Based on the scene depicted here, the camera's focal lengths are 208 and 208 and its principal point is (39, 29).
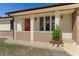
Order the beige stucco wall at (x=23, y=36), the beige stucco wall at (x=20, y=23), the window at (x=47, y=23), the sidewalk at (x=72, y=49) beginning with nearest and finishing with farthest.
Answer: the sidewalk at (x=72, y=49)
the window at (x=47, y=23)
the beige stucco wall at (x=23, y=36)
the beige stucco wall at (x=20, y=23)

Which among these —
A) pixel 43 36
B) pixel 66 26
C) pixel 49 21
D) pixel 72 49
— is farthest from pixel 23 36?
pixel 72 49

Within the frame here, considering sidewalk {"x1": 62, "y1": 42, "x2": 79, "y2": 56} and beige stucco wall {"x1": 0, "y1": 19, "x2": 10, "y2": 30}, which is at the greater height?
beige stucco wall {"x1": 0, "y1": 19, "x2": 10, "y2": 30}

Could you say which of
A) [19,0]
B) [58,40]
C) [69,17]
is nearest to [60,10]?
[69,17]

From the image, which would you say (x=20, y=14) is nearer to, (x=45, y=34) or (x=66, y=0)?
(x=45, y=34)

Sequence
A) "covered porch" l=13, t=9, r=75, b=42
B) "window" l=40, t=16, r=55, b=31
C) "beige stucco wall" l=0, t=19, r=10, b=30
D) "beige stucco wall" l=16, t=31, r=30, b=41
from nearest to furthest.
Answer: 1. "covered porch" l=13, t=9, r=75, b=42
2. "window" l=40, t=16, r=55, b=31
3. "beige stucco wall" l=16, t=31, r=30, b=41
4. "beige stucco wall" l=0, t=19, r=10, b=30

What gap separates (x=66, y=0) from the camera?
14398 millimetres

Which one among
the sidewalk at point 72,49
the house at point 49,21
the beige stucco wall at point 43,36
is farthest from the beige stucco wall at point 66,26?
the sidewalk at point 72,49

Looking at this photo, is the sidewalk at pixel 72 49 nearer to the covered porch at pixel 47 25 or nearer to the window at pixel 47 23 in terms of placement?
the covered porch at pixel 47 25

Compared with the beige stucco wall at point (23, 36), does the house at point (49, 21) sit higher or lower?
higher

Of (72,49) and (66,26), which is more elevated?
(66,26)

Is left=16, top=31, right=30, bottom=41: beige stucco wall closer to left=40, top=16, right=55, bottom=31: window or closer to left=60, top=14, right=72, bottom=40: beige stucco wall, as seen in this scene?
left=40, top=16, right=55, bottom=31: window

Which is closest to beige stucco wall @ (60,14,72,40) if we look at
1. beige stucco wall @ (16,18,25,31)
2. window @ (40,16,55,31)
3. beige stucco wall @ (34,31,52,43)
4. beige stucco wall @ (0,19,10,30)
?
window @ (40,16,55,31)

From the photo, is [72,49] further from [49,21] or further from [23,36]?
[23,36]

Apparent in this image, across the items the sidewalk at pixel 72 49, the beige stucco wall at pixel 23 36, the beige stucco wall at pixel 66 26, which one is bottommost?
the sidewalk at pixel 72 49
